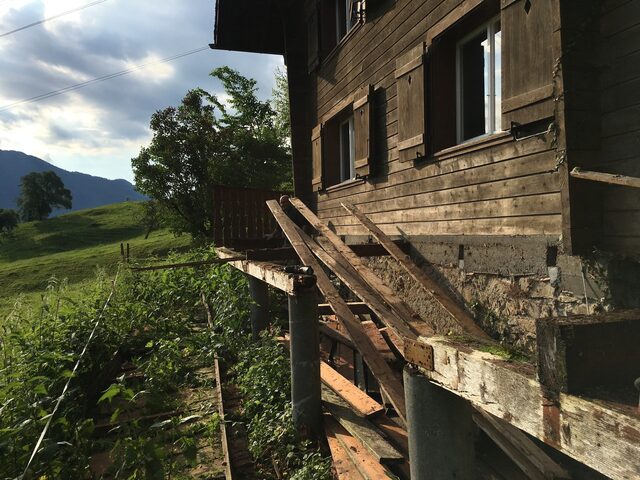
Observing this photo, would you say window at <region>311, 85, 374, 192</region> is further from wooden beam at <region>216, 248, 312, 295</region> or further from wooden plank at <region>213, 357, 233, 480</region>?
wooden plank at <region>213, 357, 233, 480</region>

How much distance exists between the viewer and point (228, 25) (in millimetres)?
11828

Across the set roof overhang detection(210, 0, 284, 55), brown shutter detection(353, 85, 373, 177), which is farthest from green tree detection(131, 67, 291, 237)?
brown shutter detection(353, 85, 373, 177)

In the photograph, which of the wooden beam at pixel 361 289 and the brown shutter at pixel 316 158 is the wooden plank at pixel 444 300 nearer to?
the wooden beam at pixel 361 289

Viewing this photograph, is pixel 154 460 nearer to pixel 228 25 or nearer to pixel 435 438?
pixel 435 438

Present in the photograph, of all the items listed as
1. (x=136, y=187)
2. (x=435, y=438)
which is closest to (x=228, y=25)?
(x=435, y=438)

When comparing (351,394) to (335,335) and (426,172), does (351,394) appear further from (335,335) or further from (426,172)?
(426,172)

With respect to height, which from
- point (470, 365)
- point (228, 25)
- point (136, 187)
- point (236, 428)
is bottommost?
point (236, 428)

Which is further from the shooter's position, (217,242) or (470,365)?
(217,242)

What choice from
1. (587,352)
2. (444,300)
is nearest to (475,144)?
(444,300)

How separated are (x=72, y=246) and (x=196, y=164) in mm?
29541

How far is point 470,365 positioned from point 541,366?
29cm

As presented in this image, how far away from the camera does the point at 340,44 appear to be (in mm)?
8359

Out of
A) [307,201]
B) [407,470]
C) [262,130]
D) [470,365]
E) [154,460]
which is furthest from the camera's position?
[262,130]

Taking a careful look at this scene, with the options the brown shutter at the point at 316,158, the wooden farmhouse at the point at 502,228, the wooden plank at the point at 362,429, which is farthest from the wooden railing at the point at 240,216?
the wooden plank at the point at 362,429
